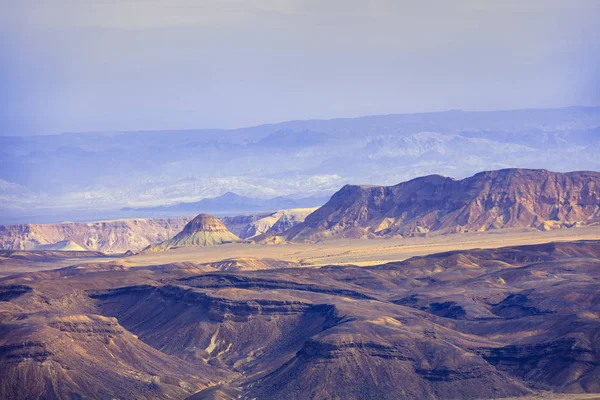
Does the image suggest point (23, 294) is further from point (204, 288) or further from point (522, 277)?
point (522, 277)

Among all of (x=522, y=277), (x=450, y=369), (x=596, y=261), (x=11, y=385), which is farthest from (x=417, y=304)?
(x=11, y=385)

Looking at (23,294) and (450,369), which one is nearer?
(450,369)

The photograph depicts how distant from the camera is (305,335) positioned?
145 metres

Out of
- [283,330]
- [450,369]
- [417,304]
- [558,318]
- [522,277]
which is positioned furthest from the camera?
[522,277]

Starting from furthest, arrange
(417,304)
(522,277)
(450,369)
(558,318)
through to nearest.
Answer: (522,277)
(417,304)
(558,318)
(450,369)

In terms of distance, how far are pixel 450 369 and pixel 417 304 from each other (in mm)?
46378

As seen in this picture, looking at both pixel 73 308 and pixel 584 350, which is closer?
pixel 584 350

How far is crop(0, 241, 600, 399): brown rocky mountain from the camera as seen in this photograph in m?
118

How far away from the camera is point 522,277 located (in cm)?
17675

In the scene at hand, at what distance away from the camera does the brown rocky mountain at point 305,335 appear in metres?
118

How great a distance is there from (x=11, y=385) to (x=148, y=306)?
160ft

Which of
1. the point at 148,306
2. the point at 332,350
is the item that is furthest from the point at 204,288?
the point at 332,350

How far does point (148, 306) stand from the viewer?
16638cm

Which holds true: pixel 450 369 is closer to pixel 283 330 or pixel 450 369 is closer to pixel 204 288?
pixel 283 330
